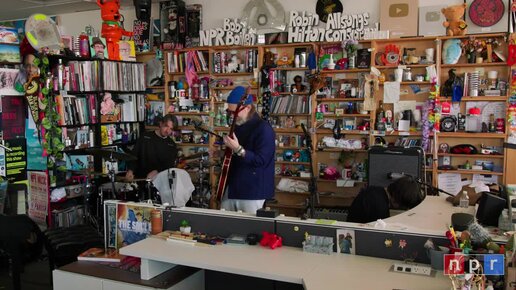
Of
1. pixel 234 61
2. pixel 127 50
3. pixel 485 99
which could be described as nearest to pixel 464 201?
pixel 485 99

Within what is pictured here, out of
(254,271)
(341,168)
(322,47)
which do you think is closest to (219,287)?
(254,271)

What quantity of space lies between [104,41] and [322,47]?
113 inches

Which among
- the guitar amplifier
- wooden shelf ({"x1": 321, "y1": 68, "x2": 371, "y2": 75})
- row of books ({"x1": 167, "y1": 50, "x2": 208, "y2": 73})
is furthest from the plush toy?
row of books ({"x1": 167, "y1": 50, "x2": 208, "y2": 73})

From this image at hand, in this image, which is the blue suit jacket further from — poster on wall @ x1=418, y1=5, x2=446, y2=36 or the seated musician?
poster on wall @ x1=418, y1=5, x2=446, y2=36

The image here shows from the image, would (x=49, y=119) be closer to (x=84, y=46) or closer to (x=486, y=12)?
(x=84, y=46)

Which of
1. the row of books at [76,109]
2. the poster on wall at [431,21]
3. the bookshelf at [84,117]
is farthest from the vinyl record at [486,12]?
the row of books at [76,109]

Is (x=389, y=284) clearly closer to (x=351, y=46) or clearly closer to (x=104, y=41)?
(x=351, y=46)

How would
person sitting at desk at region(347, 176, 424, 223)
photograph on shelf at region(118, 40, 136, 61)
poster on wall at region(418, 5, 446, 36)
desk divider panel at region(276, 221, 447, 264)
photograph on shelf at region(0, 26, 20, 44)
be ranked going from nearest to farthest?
desk divider panel at region(276, 221, 447, 264) → person sitting at desk at region(347, 176, 424, 223) → photograph on shelf at region(0, 26, 20, 44) → poster on wall at region(418, 5, 446, 36) → photograph on shelf at region(118, 40, 136, 61)

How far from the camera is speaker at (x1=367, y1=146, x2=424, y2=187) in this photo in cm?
523

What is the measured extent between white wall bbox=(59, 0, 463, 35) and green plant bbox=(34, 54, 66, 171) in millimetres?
2334

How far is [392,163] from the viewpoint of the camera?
534 centimetres

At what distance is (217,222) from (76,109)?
3.70 meters

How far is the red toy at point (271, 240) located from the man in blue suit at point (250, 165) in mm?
846

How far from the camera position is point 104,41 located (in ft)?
21.2
